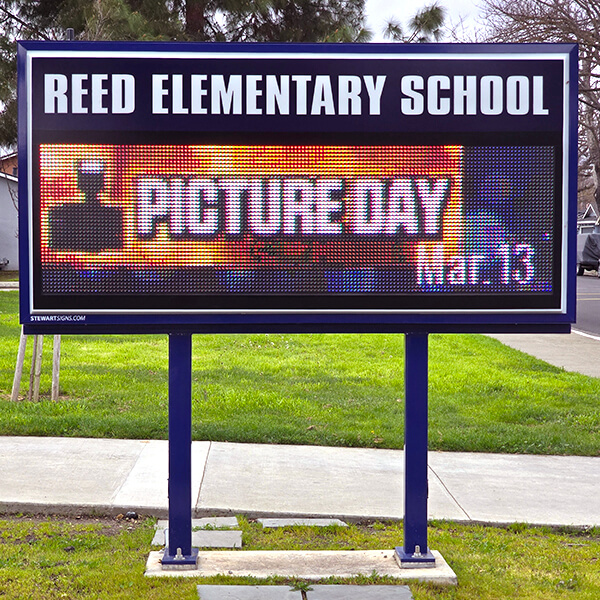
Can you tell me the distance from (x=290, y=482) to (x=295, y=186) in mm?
2455

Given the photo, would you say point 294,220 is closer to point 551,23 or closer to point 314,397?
point 314,397

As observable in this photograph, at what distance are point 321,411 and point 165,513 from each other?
2.79 m

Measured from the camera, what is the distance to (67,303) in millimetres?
3920

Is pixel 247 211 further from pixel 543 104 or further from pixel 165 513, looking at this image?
pixel 165 513

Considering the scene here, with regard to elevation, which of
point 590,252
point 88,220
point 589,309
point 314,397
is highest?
point 590,252

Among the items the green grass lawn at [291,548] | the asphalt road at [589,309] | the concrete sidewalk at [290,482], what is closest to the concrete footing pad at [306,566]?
the green grass lawn at [291,548]

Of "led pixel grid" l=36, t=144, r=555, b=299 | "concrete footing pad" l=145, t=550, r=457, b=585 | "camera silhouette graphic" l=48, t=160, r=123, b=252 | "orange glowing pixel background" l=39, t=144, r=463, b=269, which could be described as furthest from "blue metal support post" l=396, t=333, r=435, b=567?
"camera silhouette graphic" l=48, t=160, r=123, b=252

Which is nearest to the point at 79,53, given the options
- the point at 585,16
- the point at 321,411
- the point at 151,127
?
the point at 151,127

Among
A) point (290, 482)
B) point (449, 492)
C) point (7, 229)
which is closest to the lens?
point (449, 492)

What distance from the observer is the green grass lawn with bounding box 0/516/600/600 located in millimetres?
3898

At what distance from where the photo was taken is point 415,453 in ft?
13.7

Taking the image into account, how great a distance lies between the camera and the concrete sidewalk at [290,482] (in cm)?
507

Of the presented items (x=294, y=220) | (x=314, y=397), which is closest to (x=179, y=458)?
(x=294, y=220)

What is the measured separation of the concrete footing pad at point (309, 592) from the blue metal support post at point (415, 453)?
0.95 feet
